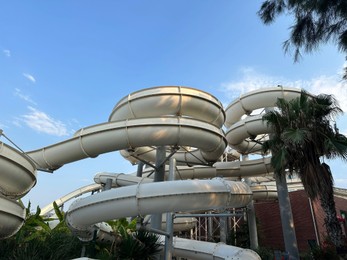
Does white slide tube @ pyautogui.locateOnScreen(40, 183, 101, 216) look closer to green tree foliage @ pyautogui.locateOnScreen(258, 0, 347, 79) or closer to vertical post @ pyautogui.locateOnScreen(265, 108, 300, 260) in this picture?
vertical post @ pyautogui.locateOnScreen(265, 108, 300, 260)

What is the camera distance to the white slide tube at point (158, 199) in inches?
314

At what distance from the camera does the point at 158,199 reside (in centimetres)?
803

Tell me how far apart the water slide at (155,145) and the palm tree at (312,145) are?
8.11ft

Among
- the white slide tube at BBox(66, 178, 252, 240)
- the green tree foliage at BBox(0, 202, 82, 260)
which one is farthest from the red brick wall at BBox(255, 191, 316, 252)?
the green tree foliage at BBox(0, 202, 82, 260)

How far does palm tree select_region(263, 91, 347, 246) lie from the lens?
403 inches

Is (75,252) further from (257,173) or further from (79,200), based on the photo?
(257,173)

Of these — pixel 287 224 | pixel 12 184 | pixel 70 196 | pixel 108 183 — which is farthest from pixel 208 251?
pixel 70 196

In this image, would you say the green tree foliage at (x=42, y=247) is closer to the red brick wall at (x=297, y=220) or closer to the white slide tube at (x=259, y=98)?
the white slide tube at (x=259, y=98)

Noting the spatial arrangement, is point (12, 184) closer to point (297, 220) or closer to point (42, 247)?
point (42, 247)

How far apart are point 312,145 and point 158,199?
21.2 feet

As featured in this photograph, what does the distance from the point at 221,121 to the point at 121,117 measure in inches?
185

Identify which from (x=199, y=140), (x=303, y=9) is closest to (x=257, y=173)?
(x=199, y=140)

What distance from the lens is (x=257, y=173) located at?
18.3 meters

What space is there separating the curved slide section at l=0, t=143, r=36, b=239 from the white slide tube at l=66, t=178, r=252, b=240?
200cm
